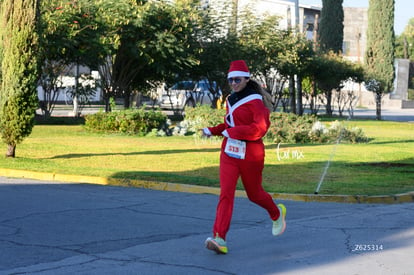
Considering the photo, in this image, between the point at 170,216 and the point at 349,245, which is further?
the point at 170,216

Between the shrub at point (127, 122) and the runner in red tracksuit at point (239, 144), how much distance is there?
19.5 meters

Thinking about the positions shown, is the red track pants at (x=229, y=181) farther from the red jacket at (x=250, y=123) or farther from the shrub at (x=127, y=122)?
the shrub at (x=127, y=122)

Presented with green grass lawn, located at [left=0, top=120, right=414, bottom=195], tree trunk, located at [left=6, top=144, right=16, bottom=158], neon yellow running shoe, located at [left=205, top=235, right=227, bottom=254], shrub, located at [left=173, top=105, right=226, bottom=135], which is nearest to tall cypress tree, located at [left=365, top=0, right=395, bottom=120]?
shrub, located at [left=173, top=105, right=226, bottom=135]

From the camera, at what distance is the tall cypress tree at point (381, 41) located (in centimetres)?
5578

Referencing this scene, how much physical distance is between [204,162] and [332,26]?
38585 millimetres

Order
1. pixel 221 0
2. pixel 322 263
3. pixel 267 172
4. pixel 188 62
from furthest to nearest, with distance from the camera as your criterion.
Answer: pixel 221 0 < pixel 188 62 < pixel 267 172 < pixel 322 263

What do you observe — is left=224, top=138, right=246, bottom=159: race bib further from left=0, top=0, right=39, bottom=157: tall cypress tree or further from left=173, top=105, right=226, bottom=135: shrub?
left=173, top=105, right=226, bottom=135: shrub

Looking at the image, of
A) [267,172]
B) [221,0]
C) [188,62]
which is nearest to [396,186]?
[267,172]

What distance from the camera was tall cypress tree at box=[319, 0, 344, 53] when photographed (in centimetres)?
5534

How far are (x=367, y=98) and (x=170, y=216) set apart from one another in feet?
255

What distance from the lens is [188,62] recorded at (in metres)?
35.9

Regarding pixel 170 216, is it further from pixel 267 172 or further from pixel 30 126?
pixel 30 126

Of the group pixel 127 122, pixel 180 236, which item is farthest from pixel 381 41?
pixel 180 236

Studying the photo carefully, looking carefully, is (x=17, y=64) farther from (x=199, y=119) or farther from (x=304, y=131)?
(x=199, y=119)
